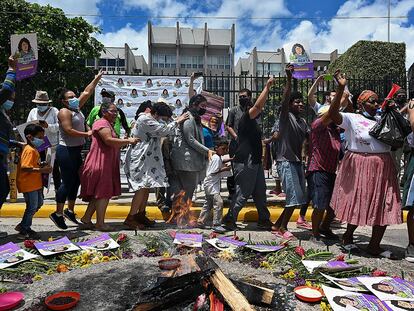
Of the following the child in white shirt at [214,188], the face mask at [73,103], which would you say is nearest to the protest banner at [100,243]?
the child in white shirt at [214,188]

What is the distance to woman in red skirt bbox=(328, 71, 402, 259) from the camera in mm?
4223

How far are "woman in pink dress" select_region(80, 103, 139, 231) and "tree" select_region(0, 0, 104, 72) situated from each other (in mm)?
14807

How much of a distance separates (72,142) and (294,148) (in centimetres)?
310

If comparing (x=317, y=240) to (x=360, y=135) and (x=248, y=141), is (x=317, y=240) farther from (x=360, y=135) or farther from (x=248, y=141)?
(x=248, y=141)

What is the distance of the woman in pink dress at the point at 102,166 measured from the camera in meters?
5.24

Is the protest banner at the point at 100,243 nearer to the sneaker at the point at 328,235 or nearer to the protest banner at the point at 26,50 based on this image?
the protest banner at the point at 26,50

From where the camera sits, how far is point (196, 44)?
69.1 m

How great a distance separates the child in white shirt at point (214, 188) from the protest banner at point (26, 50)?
300 centimetres

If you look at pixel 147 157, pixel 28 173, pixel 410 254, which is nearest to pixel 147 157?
pixel 147 157

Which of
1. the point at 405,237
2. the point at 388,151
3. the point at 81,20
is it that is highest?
the point at 81,20

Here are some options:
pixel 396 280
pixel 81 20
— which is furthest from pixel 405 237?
pixel 81 20

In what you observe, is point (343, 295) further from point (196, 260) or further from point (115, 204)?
point (115, 204)

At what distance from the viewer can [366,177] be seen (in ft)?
14.0

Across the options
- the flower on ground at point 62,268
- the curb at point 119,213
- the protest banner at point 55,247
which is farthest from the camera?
the curb at point 119,213
